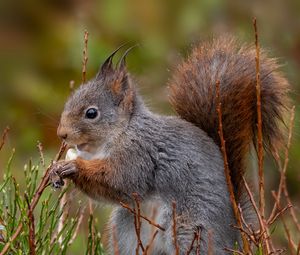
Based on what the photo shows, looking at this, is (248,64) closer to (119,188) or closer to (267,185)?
(119,188)

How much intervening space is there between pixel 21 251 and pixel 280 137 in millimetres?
933

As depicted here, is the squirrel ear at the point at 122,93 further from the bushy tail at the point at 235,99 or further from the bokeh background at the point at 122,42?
the bokeh background at the point at 122,42

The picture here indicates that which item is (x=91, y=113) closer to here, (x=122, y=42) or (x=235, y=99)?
(x=235, y=99)

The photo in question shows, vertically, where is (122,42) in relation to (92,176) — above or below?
above

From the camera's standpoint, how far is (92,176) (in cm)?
278

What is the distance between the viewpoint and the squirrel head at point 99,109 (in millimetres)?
2809

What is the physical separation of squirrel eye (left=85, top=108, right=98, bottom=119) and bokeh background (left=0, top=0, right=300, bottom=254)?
2012mm

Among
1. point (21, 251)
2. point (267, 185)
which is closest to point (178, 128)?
point (21, 251)

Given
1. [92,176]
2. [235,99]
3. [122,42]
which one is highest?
[122,42]

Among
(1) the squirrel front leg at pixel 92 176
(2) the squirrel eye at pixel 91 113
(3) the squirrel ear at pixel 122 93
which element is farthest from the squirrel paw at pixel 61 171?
(3) the squirrel ear at pixel 122 93

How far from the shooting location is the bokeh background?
5.42 meters

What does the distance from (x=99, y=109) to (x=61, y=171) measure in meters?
0.27

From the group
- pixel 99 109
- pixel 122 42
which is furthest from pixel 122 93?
pixel 122 42

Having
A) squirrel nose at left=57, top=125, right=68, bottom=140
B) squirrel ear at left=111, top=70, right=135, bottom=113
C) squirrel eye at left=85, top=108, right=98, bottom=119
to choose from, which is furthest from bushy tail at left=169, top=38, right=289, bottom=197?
squirrel nose at left=57, top=125, right=68, bottom=140
